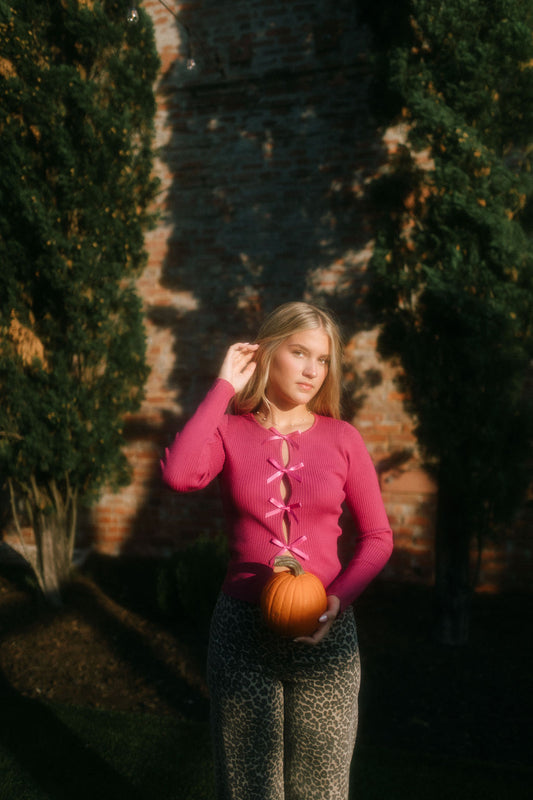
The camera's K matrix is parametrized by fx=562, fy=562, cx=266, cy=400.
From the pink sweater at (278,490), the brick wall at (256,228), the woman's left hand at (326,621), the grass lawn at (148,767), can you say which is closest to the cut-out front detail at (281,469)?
the pink sweater at (278,490)

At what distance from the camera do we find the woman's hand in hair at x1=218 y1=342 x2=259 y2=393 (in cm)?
196

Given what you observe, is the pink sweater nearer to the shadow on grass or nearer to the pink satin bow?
the pink satin bow

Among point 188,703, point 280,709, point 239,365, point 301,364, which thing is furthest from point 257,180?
point 280,709

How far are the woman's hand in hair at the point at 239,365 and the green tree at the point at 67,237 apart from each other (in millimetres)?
2720

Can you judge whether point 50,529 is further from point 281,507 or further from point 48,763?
point 281,507

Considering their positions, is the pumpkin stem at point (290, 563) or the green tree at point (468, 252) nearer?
the pumpkin stem at point (290, 563)

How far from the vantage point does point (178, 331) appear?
18.1 feet

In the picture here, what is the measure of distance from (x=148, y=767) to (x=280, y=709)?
68.8 inches

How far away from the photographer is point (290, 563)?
5.51 ft

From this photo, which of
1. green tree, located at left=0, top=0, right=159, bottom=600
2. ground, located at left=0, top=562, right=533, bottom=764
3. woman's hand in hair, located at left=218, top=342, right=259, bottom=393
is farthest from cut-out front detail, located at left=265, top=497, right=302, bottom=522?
green tree, located at left=0, top=0, right=159, bottom=600

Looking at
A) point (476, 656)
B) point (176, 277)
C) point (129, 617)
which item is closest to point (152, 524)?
point (129, 617)

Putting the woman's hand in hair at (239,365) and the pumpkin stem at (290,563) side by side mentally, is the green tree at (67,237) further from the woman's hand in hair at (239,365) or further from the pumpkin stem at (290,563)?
the pumpkin stem at (290,563)

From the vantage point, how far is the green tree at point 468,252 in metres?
3.57

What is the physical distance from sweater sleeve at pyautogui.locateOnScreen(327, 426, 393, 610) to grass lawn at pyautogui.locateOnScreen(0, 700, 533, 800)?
1.74 meters
